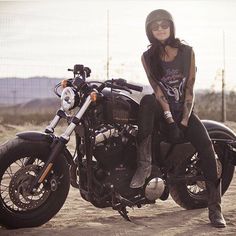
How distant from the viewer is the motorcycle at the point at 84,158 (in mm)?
4312

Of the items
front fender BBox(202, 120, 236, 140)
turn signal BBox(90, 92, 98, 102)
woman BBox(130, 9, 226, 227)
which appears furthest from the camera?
front fender BBox(202, 120, 236, 140)

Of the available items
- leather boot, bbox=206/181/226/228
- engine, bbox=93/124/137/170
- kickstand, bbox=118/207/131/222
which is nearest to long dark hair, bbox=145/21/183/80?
engine, bbox=93/124/137/170

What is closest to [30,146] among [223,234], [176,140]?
[176,140]

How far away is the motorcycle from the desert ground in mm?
157

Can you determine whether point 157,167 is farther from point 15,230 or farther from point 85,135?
point 15,230

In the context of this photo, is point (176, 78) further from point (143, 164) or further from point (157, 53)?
point (143, 164)

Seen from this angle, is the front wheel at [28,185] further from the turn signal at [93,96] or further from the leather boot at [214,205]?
the leather boot at [214,205]

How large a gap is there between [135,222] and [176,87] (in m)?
1.35

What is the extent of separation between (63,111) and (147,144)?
0.82m

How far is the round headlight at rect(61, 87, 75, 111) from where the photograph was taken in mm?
4398

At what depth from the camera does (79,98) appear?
14.7 ft

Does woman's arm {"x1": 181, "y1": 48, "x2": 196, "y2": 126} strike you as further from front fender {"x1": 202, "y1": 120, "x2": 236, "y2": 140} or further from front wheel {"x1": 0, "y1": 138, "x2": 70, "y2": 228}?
front wheel {"x1": 0, "y1": 138, "x2": 70, "y2": 228}

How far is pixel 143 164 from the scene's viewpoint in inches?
183

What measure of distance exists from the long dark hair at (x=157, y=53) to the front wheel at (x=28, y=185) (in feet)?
4.16
